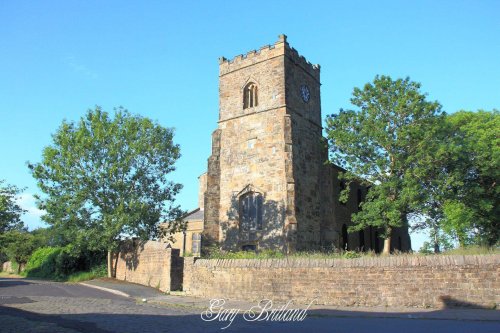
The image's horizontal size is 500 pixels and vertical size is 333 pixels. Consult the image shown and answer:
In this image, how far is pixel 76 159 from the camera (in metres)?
24.5

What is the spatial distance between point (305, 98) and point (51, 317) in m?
20.9

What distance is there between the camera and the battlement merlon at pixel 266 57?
86.7 ft

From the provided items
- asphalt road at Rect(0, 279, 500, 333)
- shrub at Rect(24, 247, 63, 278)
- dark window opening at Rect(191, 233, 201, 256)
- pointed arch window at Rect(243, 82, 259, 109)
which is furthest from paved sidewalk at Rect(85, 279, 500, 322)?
dark window opening at Rect(191, 233, 201, 256)

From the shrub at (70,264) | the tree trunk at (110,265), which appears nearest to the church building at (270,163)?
the tree trunk at (110,265)

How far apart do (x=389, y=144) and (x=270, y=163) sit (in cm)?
692

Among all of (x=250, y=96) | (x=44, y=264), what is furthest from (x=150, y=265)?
(x=44, y=264)

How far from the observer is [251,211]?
83.2ft

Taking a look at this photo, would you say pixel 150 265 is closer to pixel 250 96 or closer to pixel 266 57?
pixel 250 96

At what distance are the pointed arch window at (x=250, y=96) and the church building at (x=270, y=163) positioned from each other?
6cm

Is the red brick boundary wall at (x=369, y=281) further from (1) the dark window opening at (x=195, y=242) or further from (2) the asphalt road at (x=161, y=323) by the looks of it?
(1) the dark window opening at (x=195, y=242)

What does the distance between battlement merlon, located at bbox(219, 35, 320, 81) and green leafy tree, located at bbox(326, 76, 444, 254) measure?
4.41m

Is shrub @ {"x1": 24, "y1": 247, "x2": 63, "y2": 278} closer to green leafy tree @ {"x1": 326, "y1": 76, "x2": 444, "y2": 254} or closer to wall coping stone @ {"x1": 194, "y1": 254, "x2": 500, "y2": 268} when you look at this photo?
wall coping stone @ {"x1": 194, "y1": 254, "x2": 500, "y2": 268}

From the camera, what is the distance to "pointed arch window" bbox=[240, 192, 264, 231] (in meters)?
24.9

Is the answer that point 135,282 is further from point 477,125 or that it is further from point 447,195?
point 477,125
